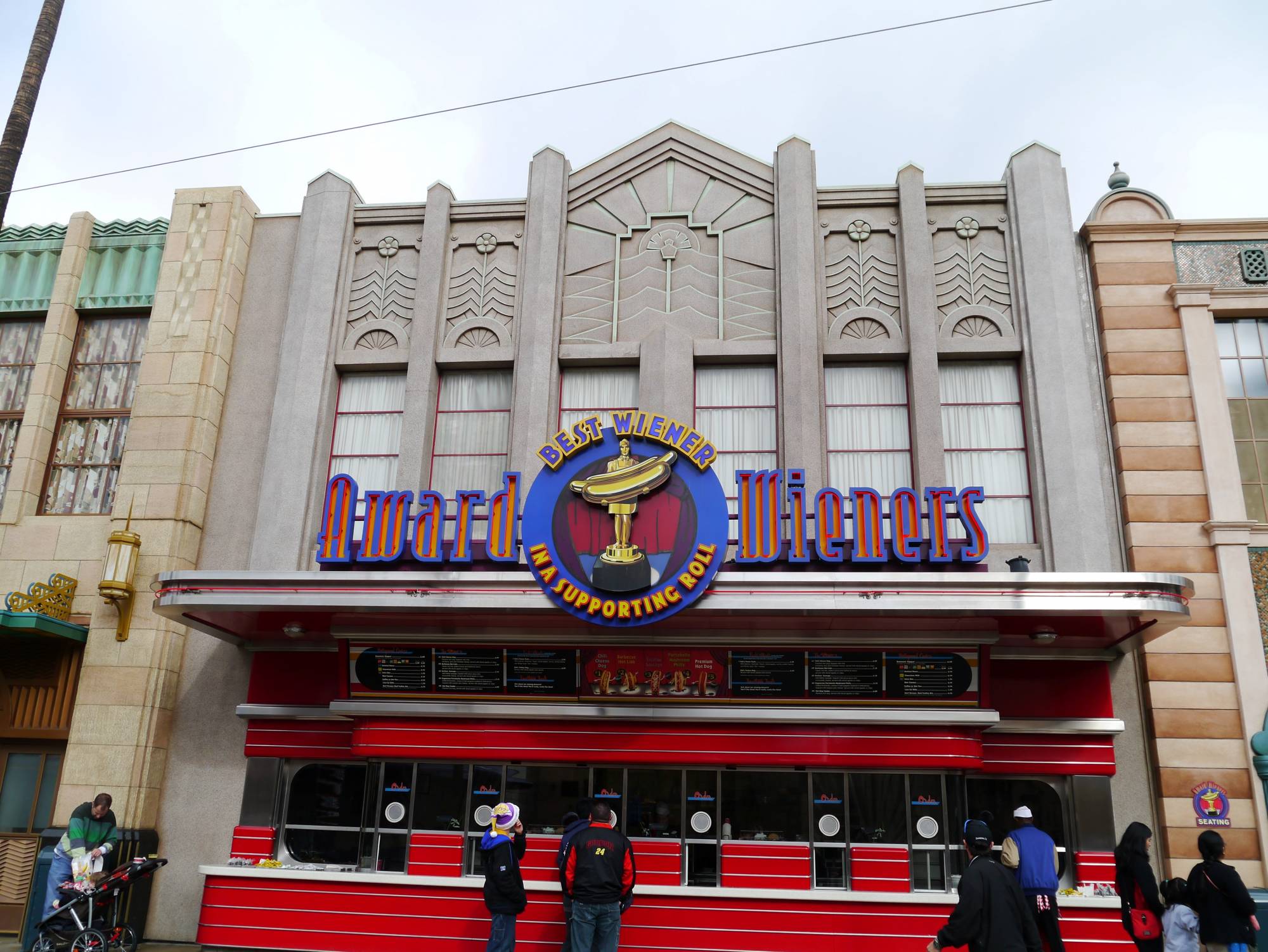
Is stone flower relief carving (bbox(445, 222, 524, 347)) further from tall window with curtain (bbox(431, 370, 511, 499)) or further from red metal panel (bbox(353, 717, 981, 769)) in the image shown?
red metal panel (bbox(353, 717, 981, 769))

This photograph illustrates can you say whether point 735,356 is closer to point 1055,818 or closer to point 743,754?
point 743,754

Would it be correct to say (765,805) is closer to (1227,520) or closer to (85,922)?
(1227,520)

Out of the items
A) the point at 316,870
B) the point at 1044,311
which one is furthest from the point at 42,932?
the point at 1044,311

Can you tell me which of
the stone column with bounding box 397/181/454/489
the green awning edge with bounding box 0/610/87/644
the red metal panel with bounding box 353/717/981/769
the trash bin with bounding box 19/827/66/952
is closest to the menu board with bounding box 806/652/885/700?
the red metal panel with bounding box 353/717/981/769

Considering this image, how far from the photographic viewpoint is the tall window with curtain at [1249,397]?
1448cm

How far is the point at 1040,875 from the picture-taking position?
11211 millimetres

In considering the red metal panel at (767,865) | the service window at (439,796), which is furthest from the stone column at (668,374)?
the service window at (439,796)

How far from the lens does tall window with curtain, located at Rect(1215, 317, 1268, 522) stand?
14.5 m

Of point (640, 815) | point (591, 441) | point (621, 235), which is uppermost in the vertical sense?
point (621, 235)

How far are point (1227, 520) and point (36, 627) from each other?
16900mm

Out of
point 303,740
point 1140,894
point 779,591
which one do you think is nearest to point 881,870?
point 1140,894

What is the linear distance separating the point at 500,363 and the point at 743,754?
7.15 metres

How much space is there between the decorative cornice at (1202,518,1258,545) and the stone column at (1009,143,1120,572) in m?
1.37

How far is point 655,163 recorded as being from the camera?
55.4 feet
